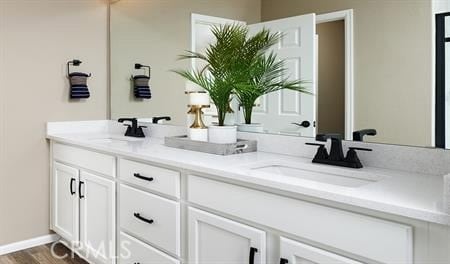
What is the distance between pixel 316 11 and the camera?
1.87m

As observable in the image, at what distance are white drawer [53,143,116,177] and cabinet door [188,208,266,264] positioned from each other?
726mm

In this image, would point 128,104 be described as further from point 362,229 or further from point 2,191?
point 362,229

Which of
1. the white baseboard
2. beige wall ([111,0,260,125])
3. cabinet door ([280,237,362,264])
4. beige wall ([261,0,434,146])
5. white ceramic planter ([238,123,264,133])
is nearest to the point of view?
cabinet door ([280,237,362,264])

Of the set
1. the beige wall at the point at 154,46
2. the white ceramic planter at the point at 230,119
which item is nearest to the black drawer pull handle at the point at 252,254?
the white ceramic planter at the point at 230,119

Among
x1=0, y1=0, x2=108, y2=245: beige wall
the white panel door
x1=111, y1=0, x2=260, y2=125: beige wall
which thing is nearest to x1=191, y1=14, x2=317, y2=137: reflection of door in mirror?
the white panel door

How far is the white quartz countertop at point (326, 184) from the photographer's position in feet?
3.37

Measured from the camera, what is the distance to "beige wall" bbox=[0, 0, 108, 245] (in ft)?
8.87

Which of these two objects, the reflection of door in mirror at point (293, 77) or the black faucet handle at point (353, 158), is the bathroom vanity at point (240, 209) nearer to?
the black faucet handle at point (353, 158)

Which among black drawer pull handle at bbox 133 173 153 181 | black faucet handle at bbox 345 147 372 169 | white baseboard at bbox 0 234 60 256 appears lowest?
white baseboard at bbox 0 234 60 256

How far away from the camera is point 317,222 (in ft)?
3.98

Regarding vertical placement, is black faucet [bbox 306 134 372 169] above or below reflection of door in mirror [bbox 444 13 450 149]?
below

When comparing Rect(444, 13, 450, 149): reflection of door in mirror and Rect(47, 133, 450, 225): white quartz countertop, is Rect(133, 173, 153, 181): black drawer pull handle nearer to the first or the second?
Rect(47, 133, 450, 225): white quartz countertop

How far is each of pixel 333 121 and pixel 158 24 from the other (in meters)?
1.64

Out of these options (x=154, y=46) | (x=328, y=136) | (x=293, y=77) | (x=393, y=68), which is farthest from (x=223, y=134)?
(x=154, y=46)
